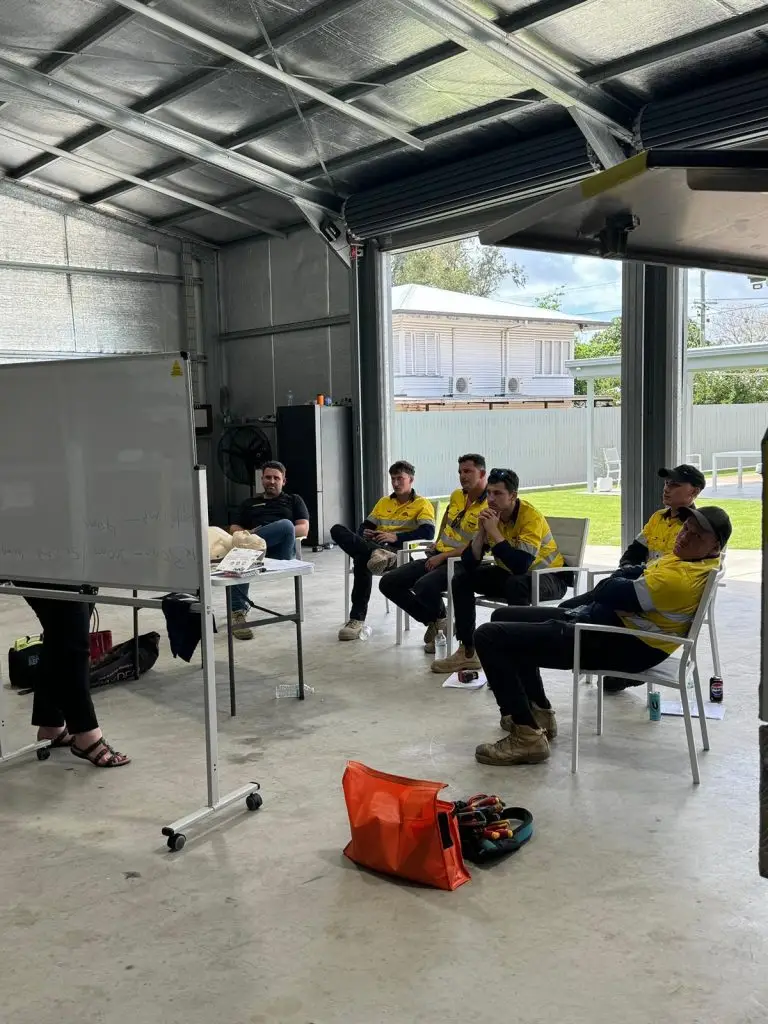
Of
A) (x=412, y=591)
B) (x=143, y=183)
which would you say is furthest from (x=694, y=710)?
(x=143, y=183)

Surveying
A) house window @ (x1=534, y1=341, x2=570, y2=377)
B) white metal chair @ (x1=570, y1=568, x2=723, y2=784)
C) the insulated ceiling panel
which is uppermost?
house window @ (x1=534, y1=341, x2=570, y2=377)

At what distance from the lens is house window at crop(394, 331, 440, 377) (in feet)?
30.2

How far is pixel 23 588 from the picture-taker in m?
3.33

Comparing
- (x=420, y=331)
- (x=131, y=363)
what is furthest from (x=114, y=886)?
(x=420, y=331)

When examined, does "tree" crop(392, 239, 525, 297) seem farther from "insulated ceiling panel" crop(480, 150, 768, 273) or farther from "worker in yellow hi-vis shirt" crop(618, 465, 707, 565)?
"insulated ceiling panel" crop(480, 150, 768, 273)

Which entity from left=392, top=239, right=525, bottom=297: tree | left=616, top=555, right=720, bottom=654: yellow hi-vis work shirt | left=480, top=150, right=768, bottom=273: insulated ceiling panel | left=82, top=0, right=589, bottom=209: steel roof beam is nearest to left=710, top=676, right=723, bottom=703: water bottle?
left=616, top=555, right=720, bottom=654: yellow hi-vis work shirt

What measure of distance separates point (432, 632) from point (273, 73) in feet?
13.0

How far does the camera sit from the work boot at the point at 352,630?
5.58 metres

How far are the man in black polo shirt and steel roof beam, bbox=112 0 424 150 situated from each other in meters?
2.70

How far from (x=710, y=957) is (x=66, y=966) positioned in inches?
63.1

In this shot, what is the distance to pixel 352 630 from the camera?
5.61 metres

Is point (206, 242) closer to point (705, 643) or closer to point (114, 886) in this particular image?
point (705, 643)

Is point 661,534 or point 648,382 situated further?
point 648,382

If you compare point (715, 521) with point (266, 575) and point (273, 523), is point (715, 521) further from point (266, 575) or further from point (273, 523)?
point (273, 523)
